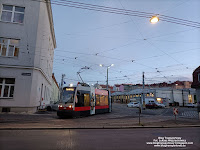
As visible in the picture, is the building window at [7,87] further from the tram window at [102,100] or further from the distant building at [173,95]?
the distant building at [173,95]

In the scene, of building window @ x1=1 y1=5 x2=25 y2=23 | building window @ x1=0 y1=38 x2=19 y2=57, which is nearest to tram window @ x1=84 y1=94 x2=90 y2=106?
building window @ x1=0 y1=38 x2=19 y2=57

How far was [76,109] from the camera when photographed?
43.1 feet

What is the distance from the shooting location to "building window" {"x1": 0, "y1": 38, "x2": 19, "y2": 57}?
51.6ft

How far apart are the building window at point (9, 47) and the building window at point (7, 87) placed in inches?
109

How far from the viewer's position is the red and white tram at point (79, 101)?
1292 centimetres

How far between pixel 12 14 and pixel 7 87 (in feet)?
26.8

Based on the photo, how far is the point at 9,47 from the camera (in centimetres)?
1595

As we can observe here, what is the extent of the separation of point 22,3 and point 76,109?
1359 cm

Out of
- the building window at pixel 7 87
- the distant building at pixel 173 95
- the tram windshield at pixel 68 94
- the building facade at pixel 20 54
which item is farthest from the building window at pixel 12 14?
the distant building at pixel 173 95

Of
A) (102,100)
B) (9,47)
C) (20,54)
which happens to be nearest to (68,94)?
(102,100)

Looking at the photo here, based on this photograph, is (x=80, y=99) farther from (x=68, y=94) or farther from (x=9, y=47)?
(x=9, y=47)

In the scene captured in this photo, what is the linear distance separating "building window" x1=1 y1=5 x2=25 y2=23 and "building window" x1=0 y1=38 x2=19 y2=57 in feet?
7.74

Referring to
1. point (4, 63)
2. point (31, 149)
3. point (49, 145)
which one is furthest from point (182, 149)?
point (4, 63)

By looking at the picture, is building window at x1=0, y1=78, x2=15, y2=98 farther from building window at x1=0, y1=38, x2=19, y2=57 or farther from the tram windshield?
the tram windshield
